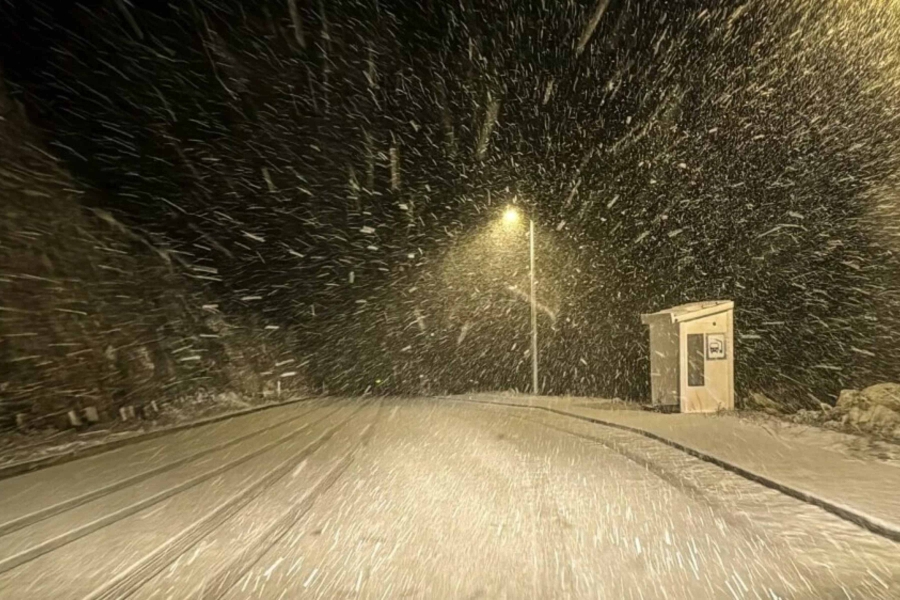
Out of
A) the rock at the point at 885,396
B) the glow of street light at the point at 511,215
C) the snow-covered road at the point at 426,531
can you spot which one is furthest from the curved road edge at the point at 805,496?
the glow of street light at the point at 511,215

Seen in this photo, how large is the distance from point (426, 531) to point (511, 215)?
21252mm

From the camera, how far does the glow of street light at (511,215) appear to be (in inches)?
1077

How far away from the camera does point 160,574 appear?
18.4 ft

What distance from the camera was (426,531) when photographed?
6902 millimetres

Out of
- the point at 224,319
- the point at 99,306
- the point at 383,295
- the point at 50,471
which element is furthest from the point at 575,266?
the point at 383,295


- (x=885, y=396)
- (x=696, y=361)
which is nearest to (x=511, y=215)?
(x=696, y=361)

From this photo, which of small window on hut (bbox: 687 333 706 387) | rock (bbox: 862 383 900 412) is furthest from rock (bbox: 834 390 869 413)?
small window on hut (bbox: 687 333 706 387)

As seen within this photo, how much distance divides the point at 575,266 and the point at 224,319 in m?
16.4

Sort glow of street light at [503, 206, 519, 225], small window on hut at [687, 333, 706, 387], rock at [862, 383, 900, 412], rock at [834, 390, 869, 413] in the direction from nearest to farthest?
1. rock at [862, 383, 900, 412]
2. rock at [834, 390, 869, 413]
3. small window on hut at [687, 333, 706, 387]
4. glow of street light at [503, 206, 519, 225]

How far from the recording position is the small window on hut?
1845cm

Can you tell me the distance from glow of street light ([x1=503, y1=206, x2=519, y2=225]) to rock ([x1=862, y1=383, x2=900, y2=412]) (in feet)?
45.9

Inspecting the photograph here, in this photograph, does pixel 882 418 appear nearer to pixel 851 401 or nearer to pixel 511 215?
pixel 851 401

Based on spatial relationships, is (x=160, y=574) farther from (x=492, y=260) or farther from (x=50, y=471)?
(x=492, y=260)

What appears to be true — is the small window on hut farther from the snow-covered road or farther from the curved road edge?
the snow-covered road
